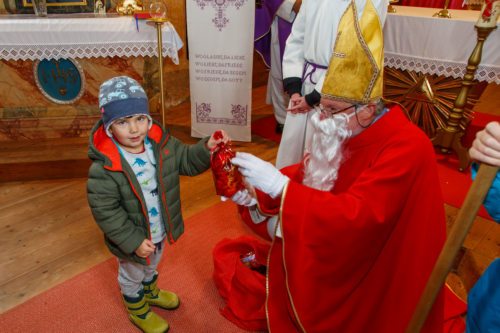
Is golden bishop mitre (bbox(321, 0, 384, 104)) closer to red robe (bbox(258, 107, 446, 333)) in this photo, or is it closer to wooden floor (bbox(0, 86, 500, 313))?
red robe (bbox(258, 107, 446, 333))

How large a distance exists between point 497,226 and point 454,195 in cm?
53

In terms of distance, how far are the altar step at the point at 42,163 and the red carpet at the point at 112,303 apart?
1.42m

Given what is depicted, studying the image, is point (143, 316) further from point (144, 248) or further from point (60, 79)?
point (60, 79)

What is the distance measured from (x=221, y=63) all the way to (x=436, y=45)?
217 cm

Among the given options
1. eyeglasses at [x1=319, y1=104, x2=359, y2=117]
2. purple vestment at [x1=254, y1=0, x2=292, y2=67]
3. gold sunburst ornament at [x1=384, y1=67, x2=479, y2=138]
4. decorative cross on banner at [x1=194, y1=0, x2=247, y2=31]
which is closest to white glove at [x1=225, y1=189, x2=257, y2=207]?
eyeglasses at [x1=319, y1=104, x2=359, y2=117]

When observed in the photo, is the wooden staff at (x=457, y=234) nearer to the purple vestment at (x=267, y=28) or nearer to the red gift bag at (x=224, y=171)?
the red gift bag at (x=224, y=171)

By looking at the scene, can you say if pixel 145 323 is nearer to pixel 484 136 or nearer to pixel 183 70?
pixel 484 136

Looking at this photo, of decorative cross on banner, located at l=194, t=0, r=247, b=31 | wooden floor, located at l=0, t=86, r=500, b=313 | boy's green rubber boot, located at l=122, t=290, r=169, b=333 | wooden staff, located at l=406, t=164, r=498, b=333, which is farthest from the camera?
decorative cross on banner, located at l=194, t=0, r=247, b=31

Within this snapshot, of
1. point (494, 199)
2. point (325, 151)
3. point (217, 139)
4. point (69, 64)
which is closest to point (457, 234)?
point (494, 199)

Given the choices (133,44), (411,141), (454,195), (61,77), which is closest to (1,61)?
(61,77)

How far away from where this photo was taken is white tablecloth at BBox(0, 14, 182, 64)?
345cm

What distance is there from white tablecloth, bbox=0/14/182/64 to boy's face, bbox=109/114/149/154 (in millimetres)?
2326

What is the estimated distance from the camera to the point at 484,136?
115cm

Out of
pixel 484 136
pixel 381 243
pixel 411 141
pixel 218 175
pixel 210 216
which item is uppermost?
pixel 484 136
